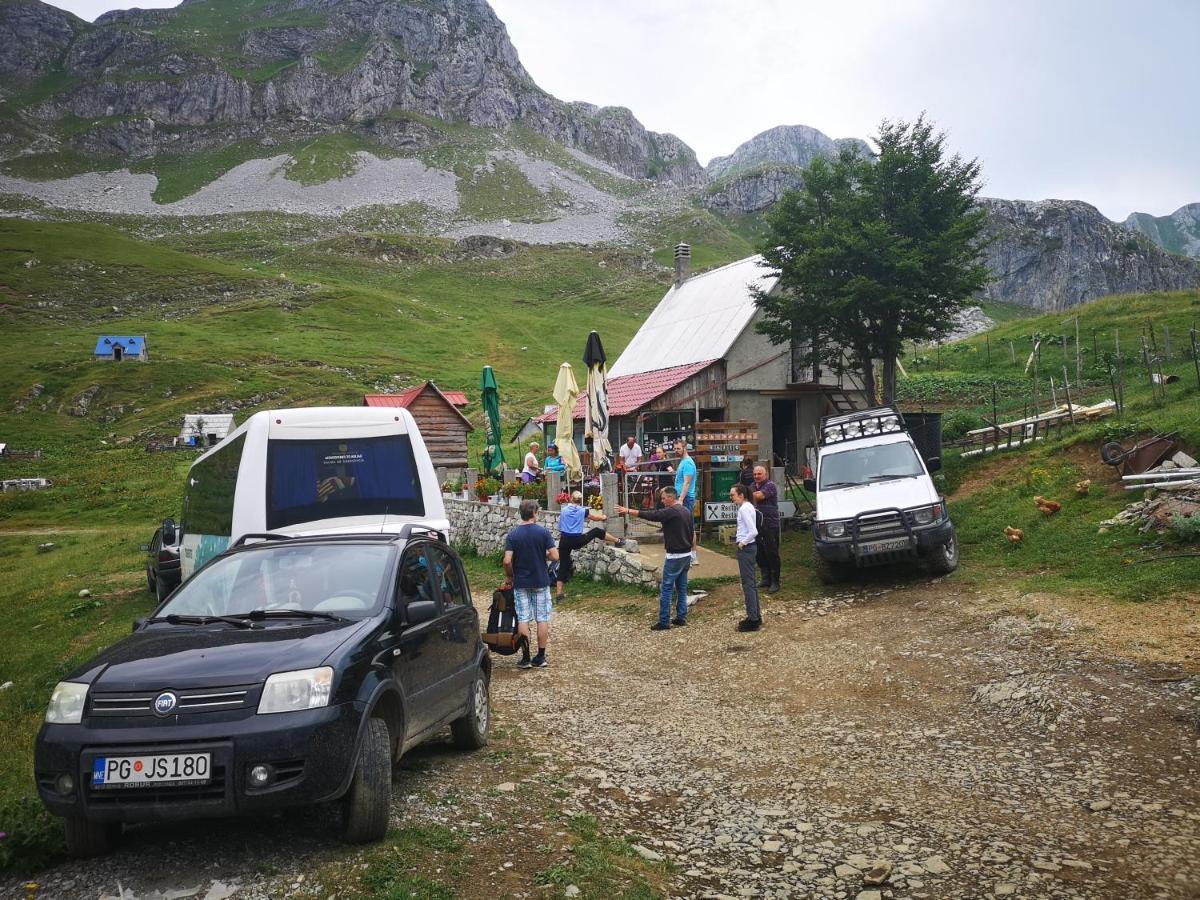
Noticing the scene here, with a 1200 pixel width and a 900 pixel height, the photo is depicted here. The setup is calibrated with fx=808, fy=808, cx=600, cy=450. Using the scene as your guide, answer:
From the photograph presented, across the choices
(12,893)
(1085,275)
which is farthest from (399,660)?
(1085,275)

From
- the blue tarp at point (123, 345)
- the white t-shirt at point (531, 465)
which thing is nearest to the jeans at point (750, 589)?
the white t-shirt at point (531, 465)

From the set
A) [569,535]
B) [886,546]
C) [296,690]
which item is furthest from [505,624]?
[296,690]

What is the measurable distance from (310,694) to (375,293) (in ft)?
316

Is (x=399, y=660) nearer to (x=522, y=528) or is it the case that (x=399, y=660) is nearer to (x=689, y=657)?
(x=522, y=528)

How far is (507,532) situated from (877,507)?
8.48m

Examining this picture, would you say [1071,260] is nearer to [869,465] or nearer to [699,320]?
[699,320]

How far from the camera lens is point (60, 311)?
276ft

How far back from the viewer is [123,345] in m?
65.9

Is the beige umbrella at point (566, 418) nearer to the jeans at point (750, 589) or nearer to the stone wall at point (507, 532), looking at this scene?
the stone wall at point (507, 532)

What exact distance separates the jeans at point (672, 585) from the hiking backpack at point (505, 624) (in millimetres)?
2594

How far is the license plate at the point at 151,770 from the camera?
3.88m

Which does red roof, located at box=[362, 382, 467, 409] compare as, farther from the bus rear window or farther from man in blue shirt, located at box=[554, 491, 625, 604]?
the bus rear window

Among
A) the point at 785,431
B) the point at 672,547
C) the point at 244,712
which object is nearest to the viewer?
the point at 244,712

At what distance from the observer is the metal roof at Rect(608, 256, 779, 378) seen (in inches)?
935
